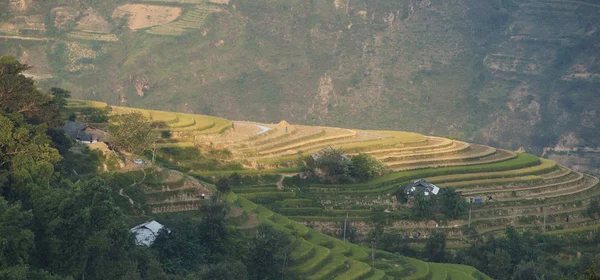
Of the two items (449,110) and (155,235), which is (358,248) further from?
(449,110)

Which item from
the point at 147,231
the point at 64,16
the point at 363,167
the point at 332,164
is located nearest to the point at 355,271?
the point at 147,231

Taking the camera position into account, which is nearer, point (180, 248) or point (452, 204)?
point (180, 248)

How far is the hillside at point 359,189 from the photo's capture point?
158 ft

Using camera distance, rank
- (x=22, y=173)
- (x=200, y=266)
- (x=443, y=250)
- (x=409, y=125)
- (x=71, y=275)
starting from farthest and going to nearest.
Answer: (x=409, y=125) → (x=443, y=250) → (x=200, y=266) → (x=22, y=173) → (x=71, y=275)

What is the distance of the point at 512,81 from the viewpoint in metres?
121

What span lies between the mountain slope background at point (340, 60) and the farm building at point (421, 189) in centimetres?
4709

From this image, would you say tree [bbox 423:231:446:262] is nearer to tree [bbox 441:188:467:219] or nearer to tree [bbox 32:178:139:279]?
tree [bbox 441:188:467:219]

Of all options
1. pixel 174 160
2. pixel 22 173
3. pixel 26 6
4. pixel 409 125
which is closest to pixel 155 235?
pixel 22 173

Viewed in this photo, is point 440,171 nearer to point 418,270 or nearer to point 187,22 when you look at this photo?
point 418,270

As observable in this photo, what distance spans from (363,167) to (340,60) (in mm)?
61295

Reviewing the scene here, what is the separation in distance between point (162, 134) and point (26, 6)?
197ft

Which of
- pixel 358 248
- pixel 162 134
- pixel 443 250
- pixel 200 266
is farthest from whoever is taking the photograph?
pixel 162 134

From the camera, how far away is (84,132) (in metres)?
57.2

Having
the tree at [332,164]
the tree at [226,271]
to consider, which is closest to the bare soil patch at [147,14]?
the tree at [332,164]
